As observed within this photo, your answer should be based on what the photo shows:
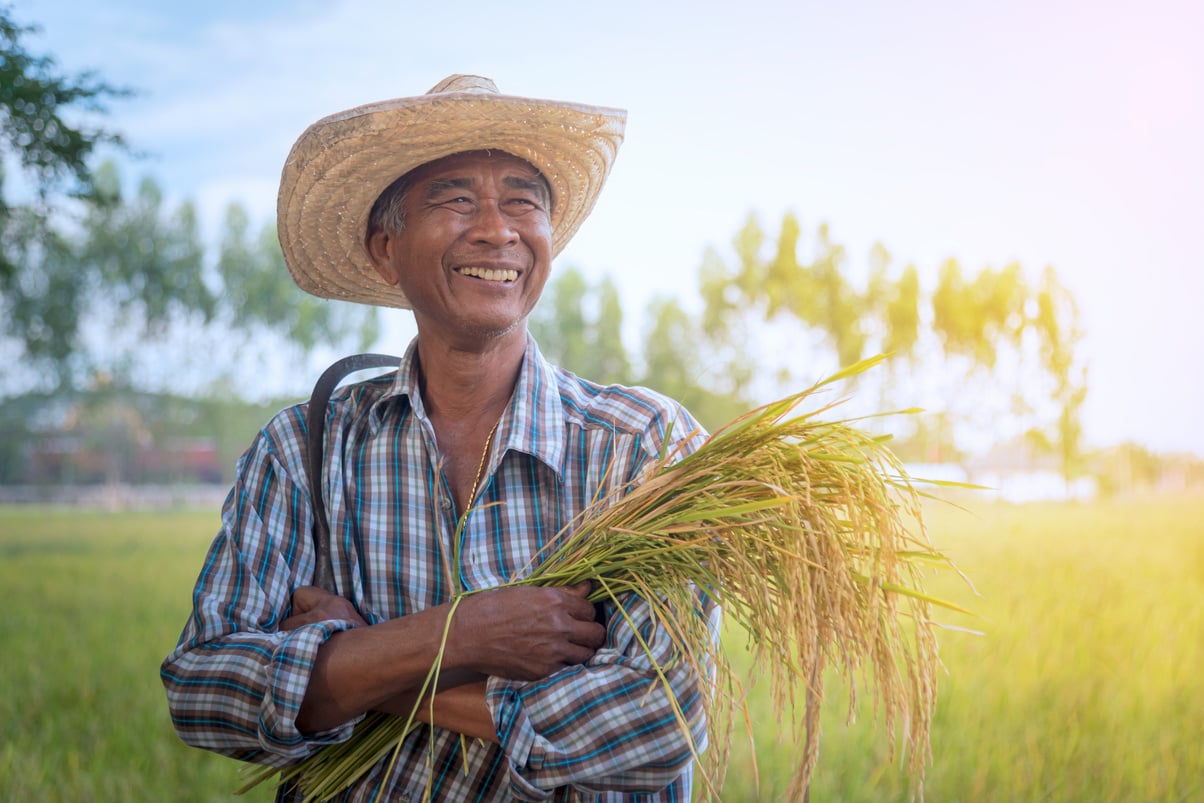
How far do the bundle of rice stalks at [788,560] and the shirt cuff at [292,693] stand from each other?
272 mm

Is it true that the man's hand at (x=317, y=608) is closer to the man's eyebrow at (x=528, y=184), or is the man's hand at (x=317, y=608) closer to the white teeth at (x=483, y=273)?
the white teeth at (x=483, y=273)

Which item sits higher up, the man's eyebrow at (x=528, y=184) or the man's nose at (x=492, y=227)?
the man's eyebrow at (x=528, y=184)

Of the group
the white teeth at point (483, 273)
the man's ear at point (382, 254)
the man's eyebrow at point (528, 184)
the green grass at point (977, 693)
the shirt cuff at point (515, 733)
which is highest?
the man's eyebrow at point (528, 184)

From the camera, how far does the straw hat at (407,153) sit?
6.65 ft

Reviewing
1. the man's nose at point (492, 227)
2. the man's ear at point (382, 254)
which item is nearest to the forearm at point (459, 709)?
the man's nose at point (492, 227)

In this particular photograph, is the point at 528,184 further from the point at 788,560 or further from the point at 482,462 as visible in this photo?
the point at 788,560

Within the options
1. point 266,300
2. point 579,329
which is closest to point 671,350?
point 579,329

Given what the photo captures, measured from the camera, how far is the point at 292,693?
175 centimetres

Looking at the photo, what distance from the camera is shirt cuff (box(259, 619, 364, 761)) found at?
176cm

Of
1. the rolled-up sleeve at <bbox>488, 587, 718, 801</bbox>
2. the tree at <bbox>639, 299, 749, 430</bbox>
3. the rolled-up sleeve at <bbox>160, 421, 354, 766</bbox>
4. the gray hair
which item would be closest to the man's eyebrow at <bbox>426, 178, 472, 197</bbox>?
the gray hair

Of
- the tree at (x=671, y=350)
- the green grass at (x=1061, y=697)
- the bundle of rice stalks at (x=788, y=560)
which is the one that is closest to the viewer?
Result: the bundle of rice stalks at (x=788, y=560)

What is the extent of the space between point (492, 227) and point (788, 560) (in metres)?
0.96

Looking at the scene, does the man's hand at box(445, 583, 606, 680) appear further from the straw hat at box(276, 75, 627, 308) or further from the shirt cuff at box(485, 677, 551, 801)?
the straw hat at box(276, 75, 627, 308)

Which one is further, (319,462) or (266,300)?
(266,300)
